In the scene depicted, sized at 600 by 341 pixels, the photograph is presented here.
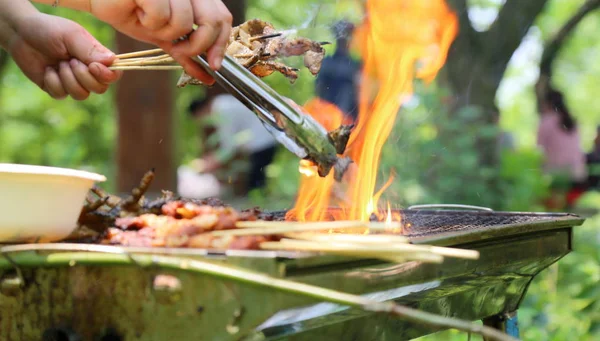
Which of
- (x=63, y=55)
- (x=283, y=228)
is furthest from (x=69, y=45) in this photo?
(x=283, y=228)

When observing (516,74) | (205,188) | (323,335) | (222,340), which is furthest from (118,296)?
(516,74)

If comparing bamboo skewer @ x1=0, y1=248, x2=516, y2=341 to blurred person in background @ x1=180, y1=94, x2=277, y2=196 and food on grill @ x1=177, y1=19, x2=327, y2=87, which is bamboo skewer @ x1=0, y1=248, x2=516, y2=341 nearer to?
food on grill @ x1=177, y1=19, x2=327, y2=87

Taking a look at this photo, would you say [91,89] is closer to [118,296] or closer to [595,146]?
[118,296]

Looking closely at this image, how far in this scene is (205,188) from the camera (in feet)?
30.7

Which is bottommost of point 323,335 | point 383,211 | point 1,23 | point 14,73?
point 323,335

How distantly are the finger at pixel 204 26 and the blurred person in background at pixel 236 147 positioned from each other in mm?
5677

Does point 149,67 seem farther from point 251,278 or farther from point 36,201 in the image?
point 251,278

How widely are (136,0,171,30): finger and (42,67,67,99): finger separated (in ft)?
2.56

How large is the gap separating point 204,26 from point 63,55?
39.0 inches

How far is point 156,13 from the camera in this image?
90.2 inches

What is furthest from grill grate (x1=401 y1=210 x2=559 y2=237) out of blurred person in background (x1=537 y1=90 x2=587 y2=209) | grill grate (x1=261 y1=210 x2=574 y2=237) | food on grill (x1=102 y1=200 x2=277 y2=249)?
blurred person in background (x1=537 y1=90 x2=587 y2=209)

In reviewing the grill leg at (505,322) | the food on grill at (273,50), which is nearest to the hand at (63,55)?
the food on grill at (273,50)

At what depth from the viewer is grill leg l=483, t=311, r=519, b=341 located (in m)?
3.14

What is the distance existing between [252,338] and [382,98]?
1.90 metres
